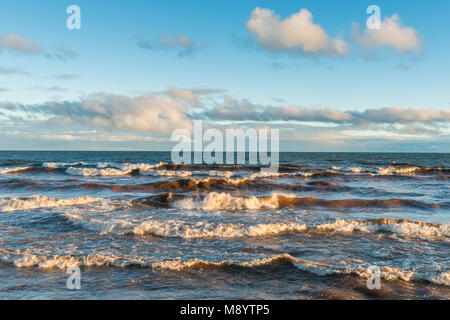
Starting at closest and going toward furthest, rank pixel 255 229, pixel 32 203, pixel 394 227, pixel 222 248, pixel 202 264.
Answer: pixel 202 264
pixel 222 248
pixel 255 229
pixel 394 227
pixel 32 203

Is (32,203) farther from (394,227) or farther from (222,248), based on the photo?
(394,227)

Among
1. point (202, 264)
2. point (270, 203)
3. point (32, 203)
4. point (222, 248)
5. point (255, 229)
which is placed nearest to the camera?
point (202, 264)

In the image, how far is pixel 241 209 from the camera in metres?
A: 15.5

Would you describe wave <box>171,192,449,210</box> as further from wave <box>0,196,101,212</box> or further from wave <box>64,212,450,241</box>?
wave <box>0,196,101,212</box>

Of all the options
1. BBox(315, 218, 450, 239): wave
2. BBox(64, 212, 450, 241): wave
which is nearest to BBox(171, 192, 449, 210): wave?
BBox(64, 212, 450, 241): wave

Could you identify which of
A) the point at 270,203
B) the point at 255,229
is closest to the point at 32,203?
the point at 255,229

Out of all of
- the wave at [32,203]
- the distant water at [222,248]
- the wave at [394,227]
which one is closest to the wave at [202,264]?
the distant water at [222,248]

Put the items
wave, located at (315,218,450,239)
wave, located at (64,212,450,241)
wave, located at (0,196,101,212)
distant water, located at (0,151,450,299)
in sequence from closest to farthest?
distant water, located at (0,151,450,299) < wave, located at (64,212,450,241) < wave, located at (315,218,450,239) < wave, located at (0,196,101,212)

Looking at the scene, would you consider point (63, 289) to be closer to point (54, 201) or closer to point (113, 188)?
Answer: point (54, 201)

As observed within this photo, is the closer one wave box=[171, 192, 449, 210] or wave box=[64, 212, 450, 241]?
wave box=[64, 212, 450, 241]

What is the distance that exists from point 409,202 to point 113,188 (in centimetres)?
1778

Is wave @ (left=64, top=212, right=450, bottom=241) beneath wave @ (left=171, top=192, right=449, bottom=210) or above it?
above

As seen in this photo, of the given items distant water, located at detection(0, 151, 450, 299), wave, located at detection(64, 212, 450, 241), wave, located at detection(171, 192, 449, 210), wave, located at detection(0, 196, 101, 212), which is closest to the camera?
distant water, located at detection(0, 151, 450, 299)
